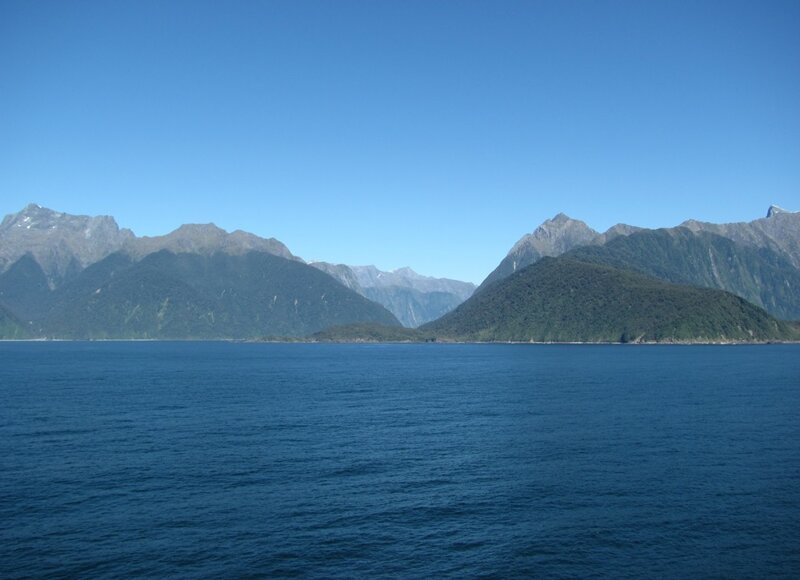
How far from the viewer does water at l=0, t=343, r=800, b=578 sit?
4438cm

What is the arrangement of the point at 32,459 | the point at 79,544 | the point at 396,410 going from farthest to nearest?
1. the point at 396,410
2. the point at 32,459
3. the point at 79,544

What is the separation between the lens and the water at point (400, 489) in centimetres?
4438

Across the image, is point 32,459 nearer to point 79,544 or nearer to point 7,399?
point 79,544

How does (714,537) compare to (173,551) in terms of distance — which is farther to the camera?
(714,537)

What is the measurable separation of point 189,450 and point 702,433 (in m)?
69.1

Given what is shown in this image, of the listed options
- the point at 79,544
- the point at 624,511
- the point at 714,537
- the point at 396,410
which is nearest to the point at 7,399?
the point at 396,410

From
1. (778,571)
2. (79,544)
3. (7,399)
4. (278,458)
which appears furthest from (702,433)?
(7,399)

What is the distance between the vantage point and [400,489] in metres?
60.1

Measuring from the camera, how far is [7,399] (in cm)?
12188

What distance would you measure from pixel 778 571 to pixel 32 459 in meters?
72.5

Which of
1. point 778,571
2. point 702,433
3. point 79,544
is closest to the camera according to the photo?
point 778,571

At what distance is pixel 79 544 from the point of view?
46.0m

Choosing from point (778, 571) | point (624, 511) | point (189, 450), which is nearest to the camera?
point (778, 571)

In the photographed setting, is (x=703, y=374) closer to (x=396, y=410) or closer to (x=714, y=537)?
(x=396, y=410)
